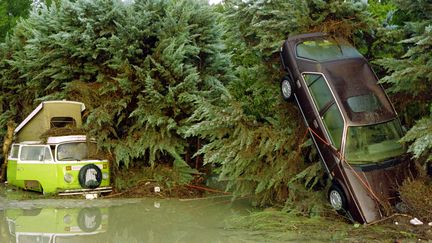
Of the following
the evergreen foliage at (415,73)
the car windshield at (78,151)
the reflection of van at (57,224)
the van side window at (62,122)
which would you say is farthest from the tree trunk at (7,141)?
the evergreen foliage at (415,73)

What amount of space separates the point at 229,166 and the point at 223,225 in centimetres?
141

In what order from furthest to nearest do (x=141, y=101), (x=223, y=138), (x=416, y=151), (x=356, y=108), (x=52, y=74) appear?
(x=52, y=74), (x=141, y=101), (x=223, y=138), (x=356, y=108), (x=416, y=151)

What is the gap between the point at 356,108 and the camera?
1027 cm

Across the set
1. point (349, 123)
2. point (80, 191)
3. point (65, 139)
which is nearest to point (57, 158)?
point (65, 139)

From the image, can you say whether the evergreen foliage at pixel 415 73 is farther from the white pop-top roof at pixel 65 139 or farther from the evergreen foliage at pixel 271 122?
the white pop-top roof at pixel 65 139

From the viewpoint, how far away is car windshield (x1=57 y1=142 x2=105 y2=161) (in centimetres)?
1428

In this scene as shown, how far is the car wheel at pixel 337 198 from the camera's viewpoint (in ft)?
31.9

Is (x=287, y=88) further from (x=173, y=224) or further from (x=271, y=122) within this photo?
(x=173, y=224)

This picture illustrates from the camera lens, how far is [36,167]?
14430 mm

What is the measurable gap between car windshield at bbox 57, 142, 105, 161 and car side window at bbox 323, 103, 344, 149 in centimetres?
666

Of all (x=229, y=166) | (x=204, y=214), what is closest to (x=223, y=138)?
(x=229, y=166)

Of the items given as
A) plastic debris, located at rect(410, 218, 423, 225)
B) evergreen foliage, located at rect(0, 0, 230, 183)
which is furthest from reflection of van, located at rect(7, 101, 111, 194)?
plastic debris, located at rect(410, 218, 423, 225)

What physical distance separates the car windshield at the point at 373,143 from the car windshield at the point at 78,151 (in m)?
7.12

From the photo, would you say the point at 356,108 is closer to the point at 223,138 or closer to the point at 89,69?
the point at 223,138
